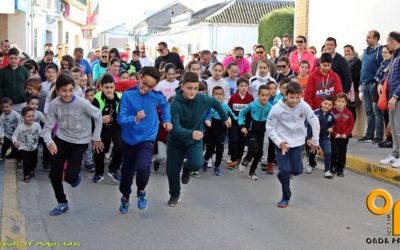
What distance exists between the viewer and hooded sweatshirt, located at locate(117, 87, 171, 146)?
759cm

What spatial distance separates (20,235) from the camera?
6.64 m

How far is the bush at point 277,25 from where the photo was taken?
40281 mm

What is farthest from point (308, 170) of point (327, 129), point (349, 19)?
point (349, 19)

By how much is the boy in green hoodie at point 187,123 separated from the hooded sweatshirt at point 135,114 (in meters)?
0.19

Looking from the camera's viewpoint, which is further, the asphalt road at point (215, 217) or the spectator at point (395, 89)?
the spectator at point (395, 89)

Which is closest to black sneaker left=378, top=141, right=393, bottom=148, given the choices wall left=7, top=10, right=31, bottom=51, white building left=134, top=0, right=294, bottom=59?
wall left=7, top=10, right=31, bottom=51

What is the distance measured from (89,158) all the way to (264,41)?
32.4 m

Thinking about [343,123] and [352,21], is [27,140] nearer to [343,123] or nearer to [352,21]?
[343,123]

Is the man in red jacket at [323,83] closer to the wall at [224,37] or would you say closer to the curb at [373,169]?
the curb at [373,169]

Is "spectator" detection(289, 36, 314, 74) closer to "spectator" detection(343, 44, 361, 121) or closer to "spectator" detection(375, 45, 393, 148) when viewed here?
"spectator" detection(343, 44, 361, 121)

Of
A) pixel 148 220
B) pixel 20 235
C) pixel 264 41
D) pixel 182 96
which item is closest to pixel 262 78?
pixel 182 96

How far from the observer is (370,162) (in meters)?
10.7

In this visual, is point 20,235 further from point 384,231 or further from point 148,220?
point 384,231

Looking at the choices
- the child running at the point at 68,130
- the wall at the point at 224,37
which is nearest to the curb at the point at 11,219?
the child running at the point at 68,130
